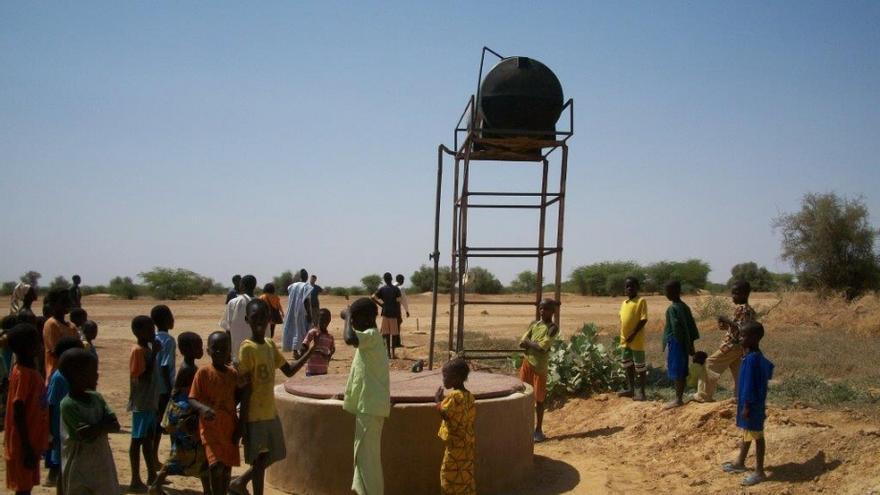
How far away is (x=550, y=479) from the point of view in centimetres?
609

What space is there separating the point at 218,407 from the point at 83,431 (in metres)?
0.81

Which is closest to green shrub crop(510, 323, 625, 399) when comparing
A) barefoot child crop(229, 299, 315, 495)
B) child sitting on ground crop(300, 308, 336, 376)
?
child sitting on ground crop(300, 308, 336, 376)

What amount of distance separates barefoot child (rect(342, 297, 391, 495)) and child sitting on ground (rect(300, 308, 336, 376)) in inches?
92.8

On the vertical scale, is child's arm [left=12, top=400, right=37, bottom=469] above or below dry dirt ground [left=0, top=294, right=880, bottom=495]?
above

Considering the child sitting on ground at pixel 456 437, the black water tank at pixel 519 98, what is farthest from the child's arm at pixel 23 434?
the black water tank at pixel 519 98

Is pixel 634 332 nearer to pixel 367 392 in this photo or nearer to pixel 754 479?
pixel 754 479

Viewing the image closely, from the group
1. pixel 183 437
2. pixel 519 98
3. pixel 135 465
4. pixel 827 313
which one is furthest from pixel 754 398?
pixel 827 313

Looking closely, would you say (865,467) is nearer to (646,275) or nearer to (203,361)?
(203,361)

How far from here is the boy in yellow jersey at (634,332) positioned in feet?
27.0

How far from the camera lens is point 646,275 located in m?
57.0

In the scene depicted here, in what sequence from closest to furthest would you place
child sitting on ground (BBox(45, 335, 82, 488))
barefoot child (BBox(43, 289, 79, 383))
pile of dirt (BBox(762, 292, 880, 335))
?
child sitting on ground (BBox(45, 335, 82, 488))
barefoot child (BBox(43, 289, 79, 383))
pile of dirt (BBox(762, 292, 880, 335))

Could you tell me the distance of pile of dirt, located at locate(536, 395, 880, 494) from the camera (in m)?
5.54

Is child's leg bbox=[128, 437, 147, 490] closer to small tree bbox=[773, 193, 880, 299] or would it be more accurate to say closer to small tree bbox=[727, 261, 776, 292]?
small tree bbox=[773, 193, 880, 299]

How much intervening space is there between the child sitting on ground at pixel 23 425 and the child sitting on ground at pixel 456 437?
2403mm
